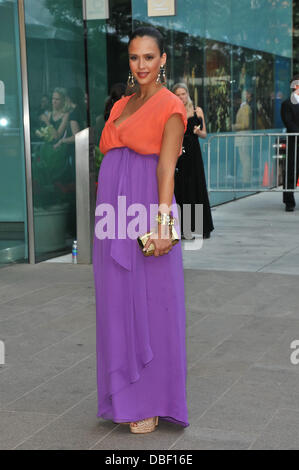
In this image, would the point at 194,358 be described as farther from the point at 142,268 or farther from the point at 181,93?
the point at 181,93

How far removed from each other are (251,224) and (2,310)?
19.3ft

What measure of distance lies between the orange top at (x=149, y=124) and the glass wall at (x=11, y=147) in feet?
16.8

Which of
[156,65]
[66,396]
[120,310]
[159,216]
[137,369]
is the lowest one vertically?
[66,396]

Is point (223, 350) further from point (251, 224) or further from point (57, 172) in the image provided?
point (251, 224)

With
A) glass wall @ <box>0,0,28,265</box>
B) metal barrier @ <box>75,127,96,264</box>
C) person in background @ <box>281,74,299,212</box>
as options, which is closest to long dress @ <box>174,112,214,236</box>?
metal barrier @ <box>75,127,96,264</box>

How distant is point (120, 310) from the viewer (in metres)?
3.78

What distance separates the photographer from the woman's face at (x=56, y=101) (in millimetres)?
9000

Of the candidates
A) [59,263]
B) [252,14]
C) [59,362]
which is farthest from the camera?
[252,14]

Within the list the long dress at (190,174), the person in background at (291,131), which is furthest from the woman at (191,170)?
the person in background at (291,131)

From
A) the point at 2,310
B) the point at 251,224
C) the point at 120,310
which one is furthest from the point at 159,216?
the point at 251,224

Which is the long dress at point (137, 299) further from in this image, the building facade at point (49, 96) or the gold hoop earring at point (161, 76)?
the building facade at point (49, 96)

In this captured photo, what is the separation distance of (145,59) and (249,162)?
38.9 ft

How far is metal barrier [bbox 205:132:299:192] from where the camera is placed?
1298cm

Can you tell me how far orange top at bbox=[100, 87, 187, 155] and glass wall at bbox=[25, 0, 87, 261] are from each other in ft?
17.1
